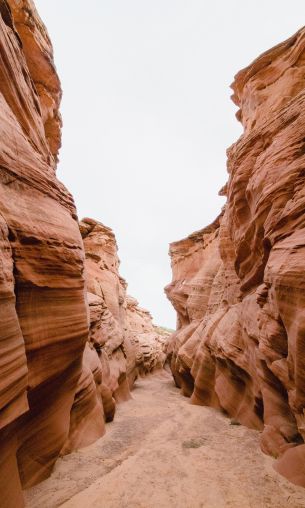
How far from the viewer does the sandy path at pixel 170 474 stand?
205 inches

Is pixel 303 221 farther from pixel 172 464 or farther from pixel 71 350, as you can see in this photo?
pixel 172 464

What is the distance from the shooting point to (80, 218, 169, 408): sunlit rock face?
1315cm

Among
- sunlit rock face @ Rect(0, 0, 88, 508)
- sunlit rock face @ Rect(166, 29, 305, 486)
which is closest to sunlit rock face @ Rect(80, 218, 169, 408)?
sunlit rock face @ Rect(166, 29, 305, 486)

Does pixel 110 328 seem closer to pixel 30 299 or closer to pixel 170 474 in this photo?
pixel 170 474

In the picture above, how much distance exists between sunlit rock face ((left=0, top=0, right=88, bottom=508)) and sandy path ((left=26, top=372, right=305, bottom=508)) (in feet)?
3.69

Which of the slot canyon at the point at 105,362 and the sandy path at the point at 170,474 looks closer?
the slot canyon at the point at 105,362

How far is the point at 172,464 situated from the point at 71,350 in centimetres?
434

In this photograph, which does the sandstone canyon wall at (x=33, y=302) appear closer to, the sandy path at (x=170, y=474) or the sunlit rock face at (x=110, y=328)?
the sandy path at (x=170, y=474)

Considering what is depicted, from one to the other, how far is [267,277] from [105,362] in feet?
33.0

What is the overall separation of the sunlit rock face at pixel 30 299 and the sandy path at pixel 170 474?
1.12 meters

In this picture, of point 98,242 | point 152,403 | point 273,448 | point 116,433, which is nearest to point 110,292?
point 98,242

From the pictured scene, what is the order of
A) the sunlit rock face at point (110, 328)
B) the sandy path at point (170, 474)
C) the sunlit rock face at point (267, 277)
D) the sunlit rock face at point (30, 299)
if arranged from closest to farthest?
the sunlit rock face at point (30, 299) → the sandy path at point (170, 474) → the sunlit rock face at point (267, 277) → the sunlit rock face at point (110, 328)

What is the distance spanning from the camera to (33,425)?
6176mm

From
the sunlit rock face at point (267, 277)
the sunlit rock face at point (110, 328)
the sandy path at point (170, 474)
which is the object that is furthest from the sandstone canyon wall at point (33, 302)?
the sunlit rock face at point (267, 277)
